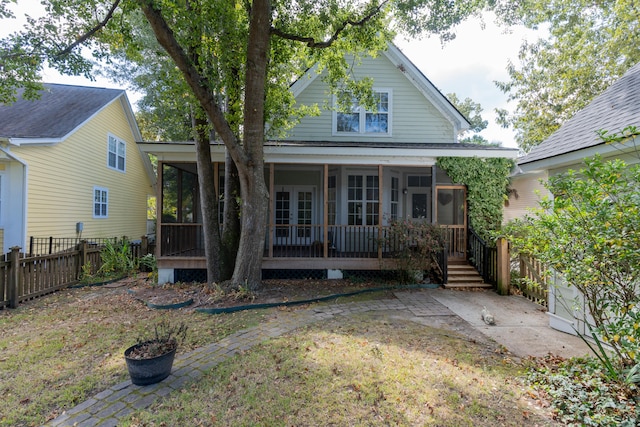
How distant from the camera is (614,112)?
5.41 meters

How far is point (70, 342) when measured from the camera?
467 centimetres

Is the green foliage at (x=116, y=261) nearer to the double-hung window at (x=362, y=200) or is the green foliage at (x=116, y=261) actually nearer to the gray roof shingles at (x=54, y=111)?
the gray roof shingles at (x=54, y=111)

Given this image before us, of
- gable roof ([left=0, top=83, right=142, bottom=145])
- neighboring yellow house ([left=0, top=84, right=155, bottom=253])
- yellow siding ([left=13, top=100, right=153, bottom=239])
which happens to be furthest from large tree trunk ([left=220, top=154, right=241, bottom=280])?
yellow siding ([left=13, top=100, right=153, bottom=239])

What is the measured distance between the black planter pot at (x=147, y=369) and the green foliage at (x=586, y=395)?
Result: 419 centimetres

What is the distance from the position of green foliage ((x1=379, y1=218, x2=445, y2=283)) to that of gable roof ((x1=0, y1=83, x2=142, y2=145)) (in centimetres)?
1200

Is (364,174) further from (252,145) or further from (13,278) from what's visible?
(13,278)

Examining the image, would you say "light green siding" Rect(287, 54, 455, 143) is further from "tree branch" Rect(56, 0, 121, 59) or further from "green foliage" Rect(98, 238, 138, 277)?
"green foliage" Rect(98, 238, 138, 277)

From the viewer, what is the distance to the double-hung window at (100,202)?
13.9 m

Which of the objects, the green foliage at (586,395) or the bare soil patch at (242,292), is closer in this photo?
the green foliage at (586,395)

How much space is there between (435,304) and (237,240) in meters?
5.08

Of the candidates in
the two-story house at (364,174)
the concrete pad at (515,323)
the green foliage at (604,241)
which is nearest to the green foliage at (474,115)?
the two-story house at (364,174)

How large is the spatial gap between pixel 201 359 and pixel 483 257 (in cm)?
796

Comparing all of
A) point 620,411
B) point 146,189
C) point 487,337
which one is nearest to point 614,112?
point 487,337

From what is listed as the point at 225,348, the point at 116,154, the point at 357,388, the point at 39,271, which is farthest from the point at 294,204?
the point at 116,154
